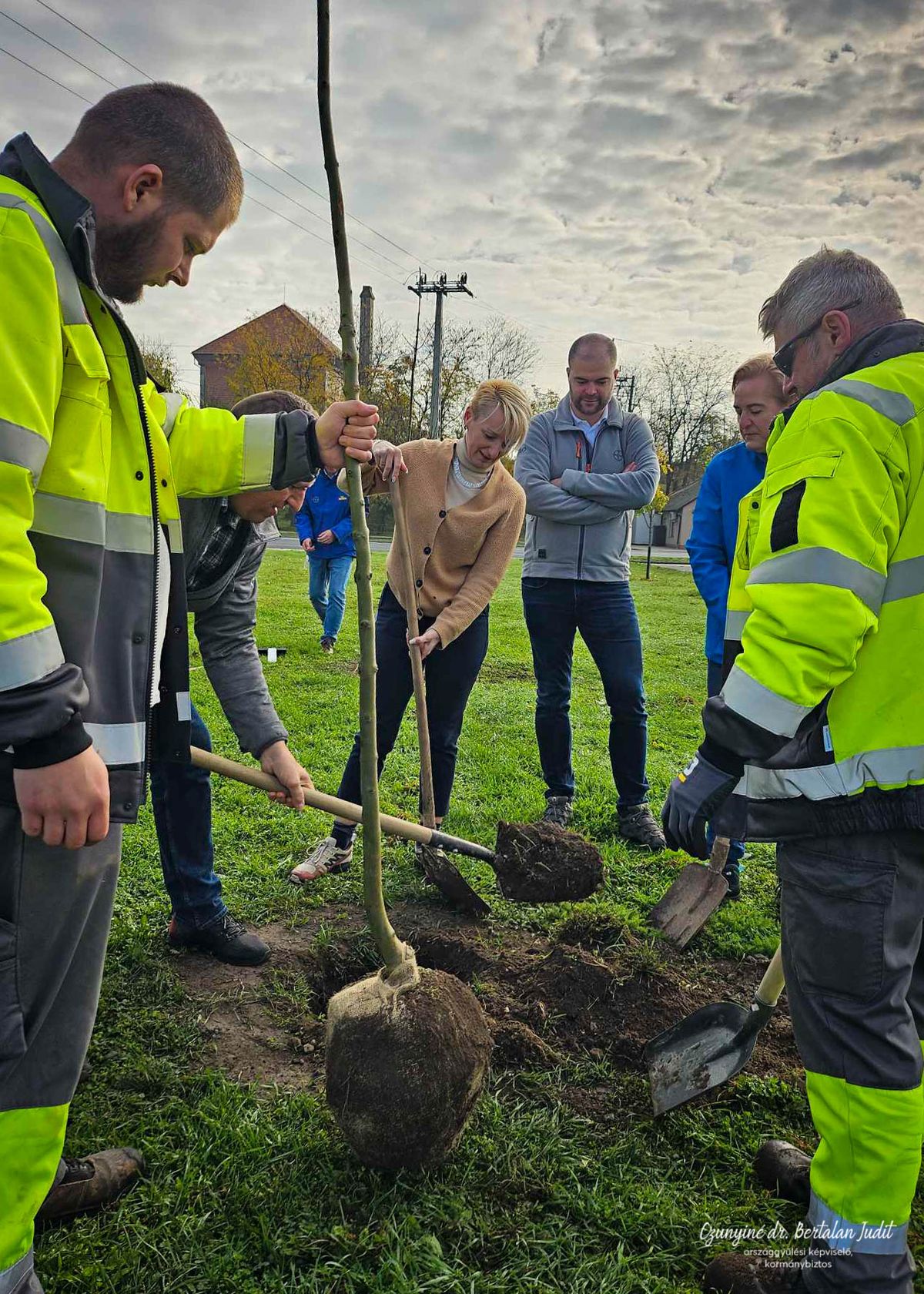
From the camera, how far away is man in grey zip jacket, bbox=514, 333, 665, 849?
444 cm

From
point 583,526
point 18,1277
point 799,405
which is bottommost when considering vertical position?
point 18,1277

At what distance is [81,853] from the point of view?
61.9 inches

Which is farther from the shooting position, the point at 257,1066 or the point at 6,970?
the point at 257,1066

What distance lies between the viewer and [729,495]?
3.92 meters

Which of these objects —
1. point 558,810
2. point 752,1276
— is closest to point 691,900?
point 558,810

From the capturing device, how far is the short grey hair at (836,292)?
1990 mm

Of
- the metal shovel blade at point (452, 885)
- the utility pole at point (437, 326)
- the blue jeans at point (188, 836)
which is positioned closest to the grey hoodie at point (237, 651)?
the blue jeans at point (188, 836)

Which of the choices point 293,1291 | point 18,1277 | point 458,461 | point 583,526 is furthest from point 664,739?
point 18,1277

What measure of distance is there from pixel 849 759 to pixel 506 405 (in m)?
2.61

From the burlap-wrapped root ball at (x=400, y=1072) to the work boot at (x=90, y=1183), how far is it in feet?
1.81

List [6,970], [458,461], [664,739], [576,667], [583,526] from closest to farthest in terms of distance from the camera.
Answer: [6,970] → [458,461] → [583,526] → [664,739] → [576,667]

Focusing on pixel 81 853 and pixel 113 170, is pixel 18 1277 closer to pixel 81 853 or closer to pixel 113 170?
pixel 81 853

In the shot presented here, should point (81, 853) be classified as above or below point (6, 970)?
above

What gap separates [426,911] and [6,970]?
2367mm
